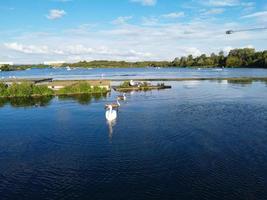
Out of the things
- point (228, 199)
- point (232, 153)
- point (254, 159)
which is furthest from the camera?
point (232, 153)

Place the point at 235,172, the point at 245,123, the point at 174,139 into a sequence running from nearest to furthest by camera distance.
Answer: the point at 235,172
the point at 174,139
the point at 245,123

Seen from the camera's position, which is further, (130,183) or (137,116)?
(137,116)

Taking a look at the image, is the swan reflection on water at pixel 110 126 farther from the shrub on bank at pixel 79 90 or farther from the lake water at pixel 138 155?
the shrub on bank at pixel 79 90

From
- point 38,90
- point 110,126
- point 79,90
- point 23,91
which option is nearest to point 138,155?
point 110,126

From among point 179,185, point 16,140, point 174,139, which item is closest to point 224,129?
point 174,139

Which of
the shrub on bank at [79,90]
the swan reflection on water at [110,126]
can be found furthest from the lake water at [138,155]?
the shrub on bank at [79,90]

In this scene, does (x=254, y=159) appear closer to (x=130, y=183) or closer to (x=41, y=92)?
(x=130, y=183)
